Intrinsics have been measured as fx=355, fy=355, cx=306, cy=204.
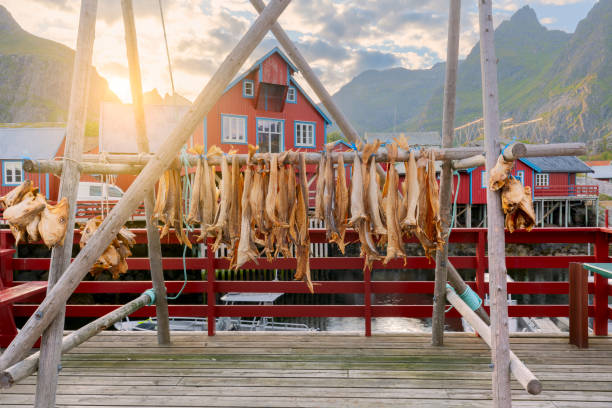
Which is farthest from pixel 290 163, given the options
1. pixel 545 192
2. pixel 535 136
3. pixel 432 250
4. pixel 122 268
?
pixel 535 136

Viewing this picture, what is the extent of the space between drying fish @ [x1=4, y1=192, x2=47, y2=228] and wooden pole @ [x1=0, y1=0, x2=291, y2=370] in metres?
0.36

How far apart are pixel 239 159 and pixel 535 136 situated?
10857 cm

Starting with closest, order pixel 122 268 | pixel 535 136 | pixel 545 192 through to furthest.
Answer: pixel 122 268
pixel 545 192
pixel 535 136

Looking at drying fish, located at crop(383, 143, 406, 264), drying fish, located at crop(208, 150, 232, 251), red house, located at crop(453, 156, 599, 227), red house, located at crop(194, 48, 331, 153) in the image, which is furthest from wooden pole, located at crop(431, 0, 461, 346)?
red house, located at crop(453, 156, 599, 227)

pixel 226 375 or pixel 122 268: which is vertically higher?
pixel 122 268

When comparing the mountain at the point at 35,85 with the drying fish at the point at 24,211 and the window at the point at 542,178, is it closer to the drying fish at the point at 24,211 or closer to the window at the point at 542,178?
the window at the point at 542,178

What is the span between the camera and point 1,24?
136125 millimetres

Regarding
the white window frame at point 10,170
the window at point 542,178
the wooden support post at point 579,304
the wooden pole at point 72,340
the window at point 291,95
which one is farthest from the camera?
the window at point 542,178

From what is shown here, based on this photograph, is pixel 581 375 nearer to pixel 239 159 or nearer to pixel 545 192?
pixel 239 159

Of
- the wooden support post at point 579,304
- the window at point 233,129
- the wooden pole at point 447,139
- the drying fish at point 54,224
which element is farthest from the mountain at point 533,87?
the drying fish at point 54,224

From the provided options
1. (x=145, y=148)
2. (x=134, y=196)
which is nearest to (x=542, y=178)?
(x=145, y=148)

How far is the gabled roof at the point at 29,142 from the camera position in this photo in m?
19.8

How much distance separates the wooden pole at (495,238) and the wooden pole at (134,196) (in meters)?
1.38

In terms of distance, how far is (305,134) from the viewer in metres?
19.5
